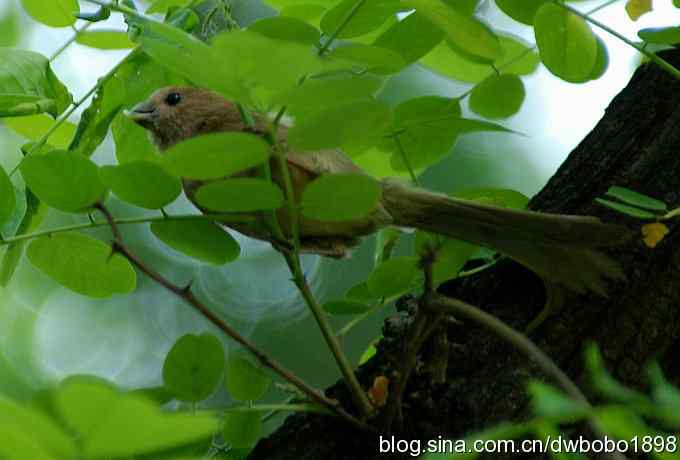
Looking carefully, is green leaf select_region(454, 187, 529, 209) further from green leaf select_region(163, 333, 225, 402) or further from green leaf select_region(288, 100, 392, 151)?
green leaf select_region(288, 100, 392, 151)

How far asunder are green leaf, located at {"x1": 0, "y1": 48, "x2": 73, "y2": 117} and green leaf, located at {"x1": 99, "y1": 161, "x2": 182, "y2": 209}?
1.09 feet

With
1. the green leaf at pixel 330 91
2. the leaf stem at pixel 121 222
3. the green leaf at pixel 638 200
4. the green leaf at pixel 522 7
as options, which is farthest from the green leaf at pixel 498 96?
the green leaf at pixel 330 91

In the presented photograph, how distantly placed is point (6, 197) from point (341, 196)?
73 cm

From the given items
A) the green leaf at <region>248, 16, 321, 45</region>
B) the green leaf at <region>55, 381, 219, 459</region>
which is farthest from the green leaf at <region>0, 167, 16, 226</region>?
the green leaf at <region>55, 381, 219, 459</region>

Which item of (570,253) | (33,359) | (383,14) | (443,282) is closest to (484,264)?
(443,282)

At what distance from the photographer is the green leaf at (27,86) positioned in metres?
2.00

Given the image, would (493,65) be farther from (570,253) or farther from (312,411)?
(312,411)

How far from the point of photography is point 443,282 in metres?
2.29

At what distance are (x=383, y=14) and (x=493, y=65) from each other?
1.69 ft

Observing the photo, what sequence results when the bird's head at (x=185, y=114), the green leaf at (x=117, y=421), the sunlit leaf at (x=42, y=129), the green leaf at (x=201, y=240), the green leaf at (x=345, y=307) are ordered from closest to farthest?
1. the green leaf at (x=117, y=421)
2. the green leaf at (x=201, y=240)
3. the green leaf at (x=345, y=307)
4. the sunlit leaf at (x=42, y=129)
5. the bird's head at (x=185, y=114)

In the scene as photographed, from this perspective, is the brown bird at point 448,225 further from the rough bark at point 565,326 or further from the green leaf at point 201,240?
the green leaf at point 201,240

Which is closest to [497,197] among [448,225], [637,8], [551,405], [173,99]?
[448,225]

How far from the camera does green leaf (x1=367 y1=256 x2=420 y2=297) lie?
2070 millimetres

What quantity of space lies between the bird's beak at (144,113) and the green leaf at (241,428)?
3.45ft
